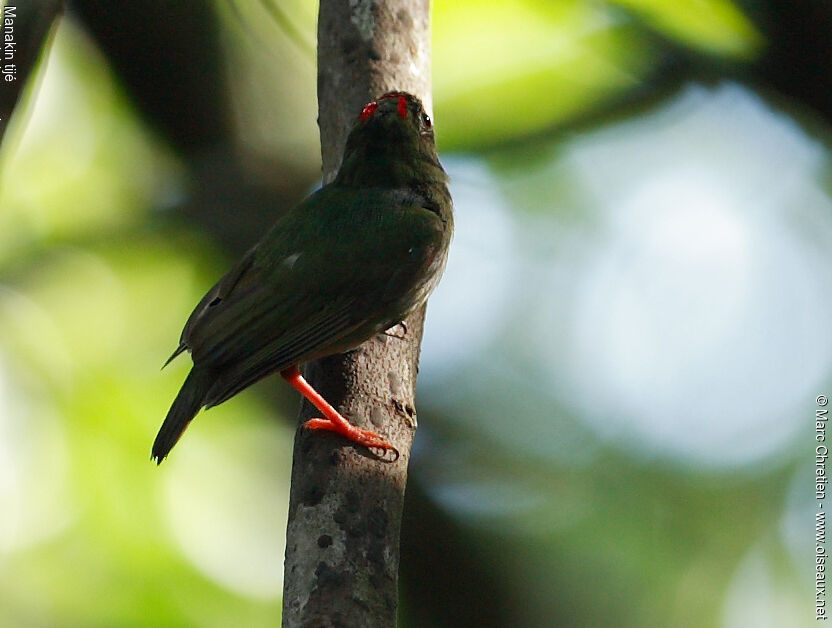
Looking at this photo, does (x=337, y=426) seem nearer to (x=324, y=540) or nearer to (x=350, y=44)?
(x=324, y=540)

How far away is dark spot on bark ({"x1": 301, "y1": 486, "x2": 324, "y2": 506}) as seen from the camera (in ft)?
8.41

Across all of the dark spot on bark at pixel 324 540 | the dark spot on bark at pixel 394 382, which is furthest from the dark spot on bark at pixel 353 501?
the dark spot on bark at pixel 394 382

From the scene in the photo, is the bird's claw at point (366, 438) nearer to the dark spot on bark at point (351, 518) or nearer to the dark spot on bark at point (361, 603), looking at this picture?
the dark spot on bark at point (351, 518)

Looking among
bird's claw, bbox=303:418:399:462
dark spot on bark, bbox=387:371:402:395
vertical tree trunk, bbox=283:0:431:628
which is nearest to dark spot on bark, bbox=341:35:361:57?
vertical tree trunk, bbox=283:0:431:628

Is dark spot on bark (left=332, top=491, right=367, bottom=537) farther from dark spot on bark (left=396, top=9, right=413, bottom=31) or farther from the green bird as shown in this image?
dark spot on bark (left=396, top=9, right=413, bottom=31)

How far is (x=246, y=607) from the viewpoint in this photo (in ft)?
16.2

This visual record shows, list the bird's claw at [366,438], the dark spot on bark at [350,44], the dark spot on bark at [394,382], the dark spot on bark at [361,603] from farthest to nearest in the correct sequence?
the dark spot on bark at [350,44] < the dark spot on bark at [394,382] < the bird's claw at [366,438] < the dark spot on bark at [361,603]

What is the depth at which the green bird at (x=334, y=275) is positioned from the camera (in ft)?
9.93

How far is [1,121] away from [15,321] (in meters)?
1.92

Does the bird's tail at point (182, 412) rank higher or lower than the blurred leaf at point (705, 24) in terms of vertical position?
lower

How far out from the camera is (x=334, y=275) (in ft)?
10.6

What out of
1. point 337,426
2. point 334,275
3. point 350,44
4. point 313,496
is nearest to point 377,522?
point 313,496

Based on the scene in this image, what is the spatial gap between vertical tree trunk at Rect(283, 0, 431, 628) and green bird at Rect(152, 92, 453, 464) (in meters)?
0.08

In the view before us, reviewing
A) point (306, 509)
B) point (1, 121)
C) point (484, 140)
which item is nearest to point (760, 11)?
point (484, 140)
